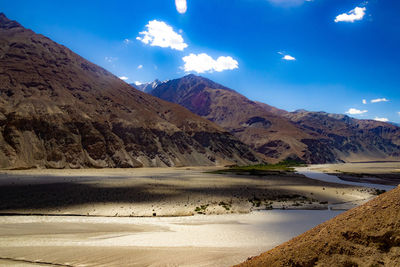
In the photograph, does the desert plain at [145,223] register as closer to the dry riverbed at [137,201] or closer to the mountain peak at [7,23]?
the dry riverbed at [137,201]

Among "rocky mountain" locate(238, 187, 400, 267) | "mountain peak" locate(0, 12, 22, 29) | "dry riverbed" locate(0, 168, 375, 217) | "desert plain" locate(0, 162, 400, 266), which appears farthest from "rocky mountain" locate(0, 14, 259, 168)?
"rocky mountain" locate(238, 187, 400, 267)

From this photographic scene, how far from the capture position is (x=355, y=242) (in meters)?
4.98

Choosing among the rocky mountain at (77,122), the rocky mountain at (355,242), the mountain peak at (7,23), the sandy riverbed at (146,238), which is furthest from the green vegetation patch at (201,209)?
the mountain peak at (7,23)

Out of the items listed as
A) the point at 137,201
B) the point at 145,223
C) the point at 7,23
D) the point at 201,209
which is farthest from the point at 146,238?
the point at 7,23

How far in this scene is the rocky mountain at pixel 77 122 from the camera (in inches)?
2130

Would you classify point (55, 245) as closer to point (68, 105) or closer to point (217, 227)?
point (217, 227)

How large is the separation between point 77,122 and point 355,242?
68.0m

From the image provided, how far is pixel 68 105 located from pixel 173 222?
63365 mm

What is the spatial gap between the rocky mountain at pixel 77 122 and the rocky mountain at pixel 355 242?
176 ft

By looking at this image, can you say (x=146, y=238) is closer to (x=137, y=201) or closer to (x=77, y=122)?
(x=137, y=201)

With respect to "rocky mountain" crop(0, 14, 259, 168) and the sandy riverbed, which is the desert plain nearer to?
the sandy riverbed

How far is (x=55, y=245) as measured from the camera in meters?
9.98

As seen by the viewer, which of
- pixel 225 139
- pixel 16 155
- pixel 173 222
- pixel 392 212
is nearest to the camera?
pixel 392 212

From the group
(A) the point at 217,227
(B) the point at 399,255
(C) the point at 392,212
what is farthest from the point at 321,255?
(A) the point at 217,227
